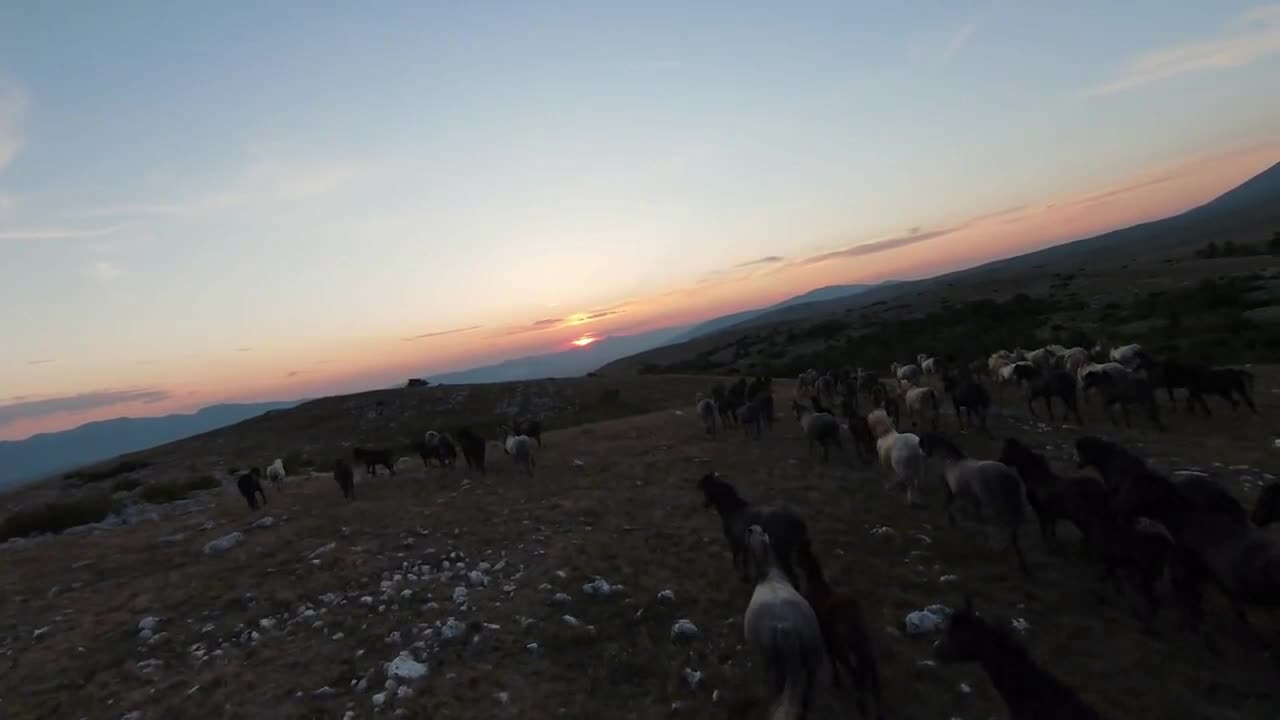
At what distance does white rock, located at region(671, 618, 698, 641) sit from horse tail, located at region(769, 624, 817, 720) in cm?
210

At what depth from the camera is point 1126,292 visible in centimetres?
4928

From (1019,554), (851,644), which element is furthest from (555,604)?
(1019,554)

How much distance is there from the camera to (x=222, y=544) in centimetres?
1386

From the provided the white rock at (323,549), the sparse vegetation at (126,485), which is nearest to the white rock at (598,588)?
the white rock at (323,549)

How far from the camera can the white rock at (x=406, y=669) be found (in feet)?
25.4

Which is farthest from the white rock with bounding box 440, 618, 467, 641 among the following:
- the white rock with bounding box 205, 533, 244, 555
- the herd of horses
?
the white rock with bounding box 205, 533, 244, 555

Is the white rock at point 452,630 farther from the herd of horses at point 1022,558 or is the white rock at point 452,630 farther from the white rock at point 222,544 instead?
the white rock at point 222,544

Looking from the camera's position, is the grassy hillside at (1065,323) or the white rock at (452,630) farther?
the grassy hillside at (1065,323)

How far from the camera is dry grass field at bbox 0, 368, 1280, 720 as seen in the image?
6977 mm

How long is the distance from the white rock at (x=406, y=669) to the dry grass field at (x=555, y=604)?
0.45 ft

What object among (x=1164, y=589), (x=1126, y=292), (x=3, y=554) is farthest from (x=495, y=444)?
(x=1126, y=292)

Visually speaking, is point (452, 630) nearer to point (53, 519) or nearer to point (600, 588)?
point (600, 588)

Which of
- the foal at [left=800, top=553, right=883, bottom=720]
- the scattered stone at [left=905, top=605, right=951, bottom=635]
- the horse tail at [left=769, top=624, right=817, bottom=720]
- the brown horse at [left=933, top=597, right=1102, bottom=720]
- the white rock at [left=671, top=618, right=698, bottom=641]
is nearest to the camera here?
the brown horse at [left=933, top=597, right=1102, bottom=720]

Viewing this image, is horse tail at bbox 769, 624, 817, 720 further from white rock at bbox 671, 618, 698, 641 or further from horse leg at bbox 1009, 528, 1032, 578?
horse leg at bbox 1009, 528, 1032, 578
